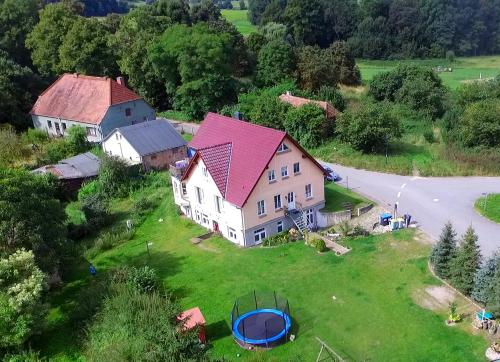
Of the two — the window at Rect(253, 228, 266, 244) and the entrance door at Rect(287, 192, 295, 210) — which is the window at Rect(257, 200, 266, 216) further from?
the entrance door at Rect(287, 192, 295, 210)

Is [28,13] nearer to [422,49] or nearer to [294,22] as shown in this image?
[294,22]

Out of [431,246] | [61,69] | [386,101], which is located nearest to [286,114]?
[386,101]

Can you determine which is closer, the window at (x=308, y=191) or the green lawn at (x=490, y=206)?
the green lawn at (x=490, y=206)

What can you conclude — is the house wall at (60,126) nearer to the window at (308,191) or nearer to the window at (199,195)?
the window at (199,195)

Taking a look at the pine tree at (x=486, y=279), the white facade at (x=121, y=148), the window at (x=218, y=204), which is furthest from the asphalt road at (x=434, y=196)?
the white facade at (x=121, y=148)

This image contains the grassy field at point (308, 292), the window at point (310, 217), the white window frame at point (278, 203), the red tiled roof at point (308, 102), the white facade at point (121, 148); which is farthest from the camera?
the red tiled roof at point (308, 102)

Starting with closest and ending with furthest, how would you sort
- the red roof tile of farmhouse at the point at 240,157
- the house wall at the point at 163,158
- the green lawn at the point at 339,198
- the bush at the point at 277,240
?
the red roof tile of farmhouse at the point at 240,157 < the bush at the point at 277,240 < the green lawn at the point at 339,198 < the house wall at the point at 163,158

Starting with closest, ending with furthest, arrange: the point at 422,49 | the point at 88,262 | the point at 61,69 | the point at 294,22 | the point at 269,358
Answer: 1. the point at 269,358
2. the point at 88,262
3. the point at 61,69
4. the point at 294,22
5. the point at 422,49
